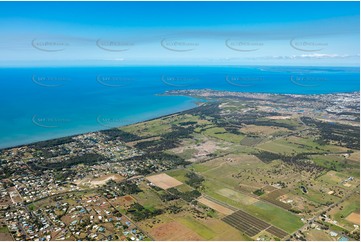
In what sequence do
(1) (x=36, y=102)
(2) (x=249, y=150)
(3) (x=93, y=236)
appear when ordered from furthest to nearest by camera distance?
(1) (x=36, y=102) → (2) (x=249, y=150) → (3) (x=93, y=236)

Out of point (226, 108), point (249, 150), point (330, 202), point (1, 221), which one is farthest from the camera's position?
point (226, 108)

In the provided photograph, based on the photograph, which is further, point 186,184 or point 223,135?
point 223,135

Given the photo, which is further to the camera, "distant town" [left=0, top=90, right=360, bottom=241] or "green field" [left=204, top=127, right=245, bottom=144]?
"green field" [left=204, top=127, right=245, bottom=144]

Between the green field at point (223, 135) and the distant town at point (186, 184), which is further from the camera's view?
the green field at point (223, 135)

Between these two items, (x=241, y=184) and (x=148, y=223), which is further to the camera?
(x=241, y=184)

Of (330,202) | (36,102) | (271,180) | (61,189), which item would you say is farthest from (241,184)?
(36,102)

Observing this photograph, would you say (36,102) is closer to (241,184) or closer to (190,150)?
(190,150)

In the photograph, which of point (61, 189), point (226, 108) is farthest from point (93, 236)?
point (226, 108)

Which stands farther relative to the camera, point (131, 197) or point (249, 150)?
point (249, 150)

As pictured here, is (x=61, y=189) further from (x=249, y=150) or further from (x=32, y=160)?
(x=249, y=150)
